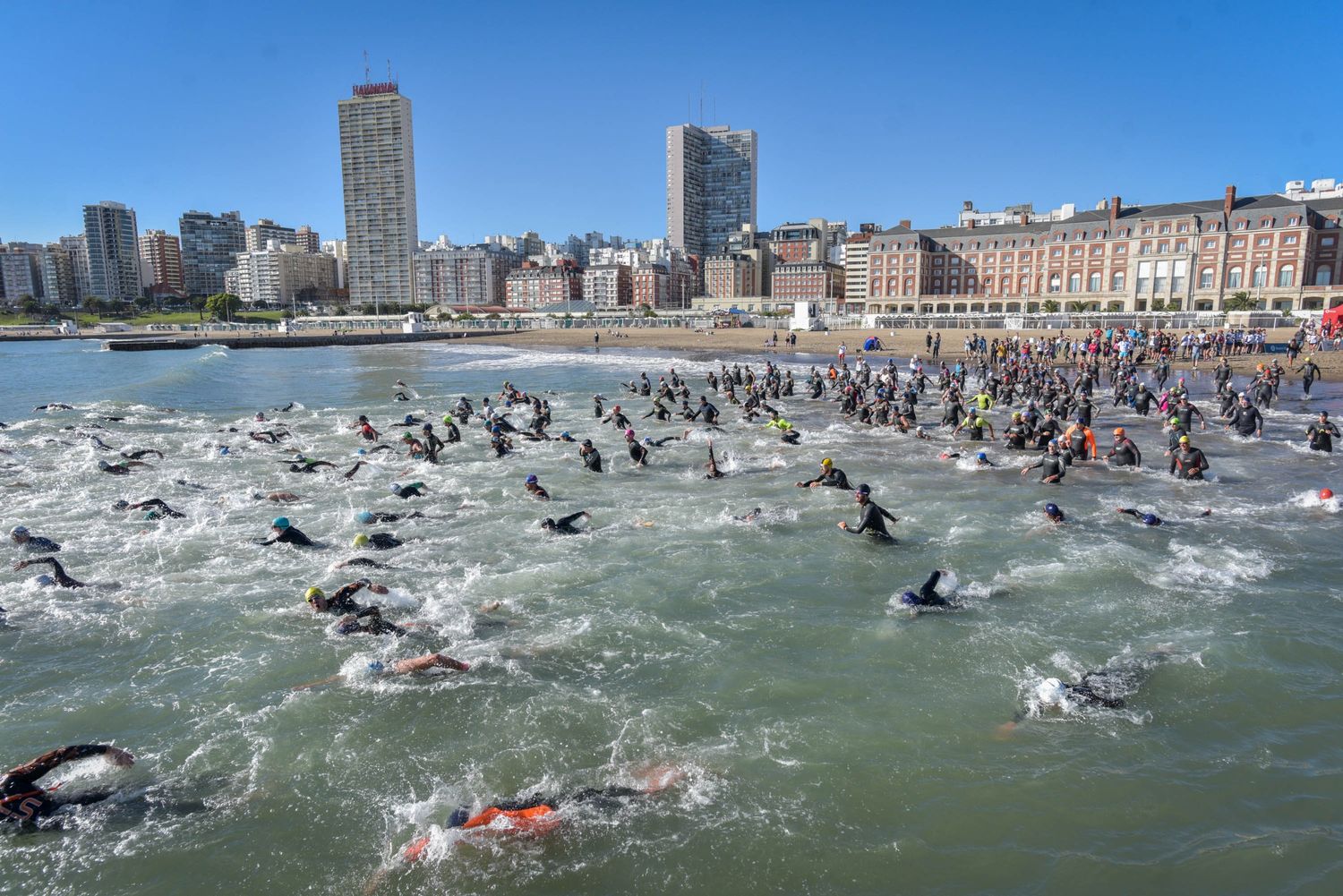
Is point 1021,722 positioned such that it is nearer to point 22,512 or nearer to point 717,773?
point 717,773

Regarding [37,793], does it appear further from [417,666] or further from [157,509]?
[157,509]

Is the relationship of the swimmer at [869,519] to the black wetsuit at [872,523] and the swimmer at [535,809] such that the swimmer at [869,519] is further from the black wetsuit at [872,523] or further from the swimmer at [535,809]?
the swimmer at [535,809]

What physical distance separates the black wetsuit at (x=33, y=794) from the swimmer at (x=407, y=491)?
1052cm

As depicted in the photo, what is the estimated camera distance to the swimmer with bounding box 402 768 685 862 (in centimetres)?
660

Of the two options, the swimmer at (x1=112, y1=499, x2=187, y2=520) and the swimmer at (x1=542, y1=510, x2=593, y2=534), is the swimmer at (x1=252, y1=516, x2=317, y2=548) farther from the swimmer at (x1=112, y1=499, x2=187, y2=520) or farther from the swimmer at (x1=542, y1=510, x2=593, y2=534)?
the swimmer at (x1=542, y1=510, x2=593, y2=534)

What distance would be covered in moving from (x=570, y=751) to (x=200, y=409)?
34614 mm

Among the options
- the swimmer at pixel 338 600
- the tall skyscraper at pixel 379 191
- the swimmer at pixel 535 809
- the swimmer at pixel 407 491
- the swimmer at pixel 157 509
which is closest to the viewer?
the swimmer at pixel 535 809

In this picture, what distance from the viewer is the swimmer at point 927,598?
35.7 feet

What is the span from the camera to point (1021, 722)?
8117 mm

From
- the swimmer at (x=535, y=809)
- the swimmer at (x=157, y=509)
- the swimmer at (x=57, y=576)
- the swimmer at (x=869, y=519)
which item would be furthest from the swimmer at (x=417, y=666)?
the swimmer at (x=157, y=509)

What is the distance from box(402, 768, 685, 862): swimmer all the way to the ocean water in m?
0.13

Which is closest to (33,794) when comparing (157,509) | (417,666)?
(417,666)

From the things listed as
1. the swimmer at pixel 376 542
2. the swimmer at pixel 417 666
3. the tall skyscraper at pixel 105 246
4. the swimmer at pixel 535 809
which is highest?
the tall skyscraper at pixel 105 246

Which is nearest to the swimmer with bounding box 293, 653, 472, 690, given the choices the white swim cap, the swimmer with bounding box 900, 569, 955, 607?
the swimmer with bounding box 900, 569, 955, 607
